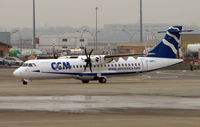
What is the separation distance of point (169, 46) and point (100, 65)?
7.46 meters

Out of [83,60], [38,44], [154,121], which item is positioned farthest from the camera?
[38,44]

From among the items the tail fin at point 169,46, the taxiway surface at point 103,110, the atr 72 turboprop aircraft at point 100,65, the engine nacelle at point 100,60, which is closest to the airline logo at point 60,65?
the atr 72 turboprop aircraft at point 100,65

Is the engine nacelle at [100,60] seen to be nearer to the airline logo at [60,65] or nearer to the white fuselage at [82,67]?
the white fuselage at [82,67]

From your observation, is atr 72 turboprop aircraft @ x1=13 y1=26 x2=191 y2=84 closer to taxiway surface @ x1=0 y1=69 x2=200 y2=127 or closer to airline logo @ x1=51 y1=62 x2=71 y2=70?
airline logo @ x1=51 y1=62 x2=71 y2=70

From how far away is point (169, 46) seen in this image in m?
47.8

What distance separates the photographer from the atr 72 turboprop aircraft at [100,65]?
4394 cm

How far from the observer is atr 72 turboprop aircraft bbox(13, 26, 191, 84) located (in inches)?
1730

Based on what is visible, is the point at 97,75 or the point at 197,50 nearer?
the point at 97,75

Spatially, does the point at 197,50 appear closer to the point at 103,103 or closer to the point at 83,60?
the point at 83,60

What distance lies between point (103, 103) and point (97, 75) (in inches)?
892

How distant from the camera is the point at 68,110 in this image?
68.8 feet

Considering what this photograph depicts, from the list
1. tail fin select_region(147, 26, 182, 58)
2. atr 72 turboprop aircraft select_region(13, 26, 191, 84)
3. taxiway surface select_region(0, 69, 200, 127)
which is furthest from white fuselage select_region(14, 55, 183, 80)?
taxiway surface select_region(0, 69, 200, 127)

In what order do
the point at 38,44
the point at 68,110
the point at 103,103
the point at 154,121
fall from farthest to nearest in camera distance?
1. the point at 38,44
2. the point at 103,103
3. the point at 68,110
4. the point at 154,121

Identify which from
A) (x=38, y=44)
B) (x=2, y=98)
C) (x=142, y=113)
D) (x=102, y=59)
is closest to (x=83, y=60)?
(x=102, y=59)
